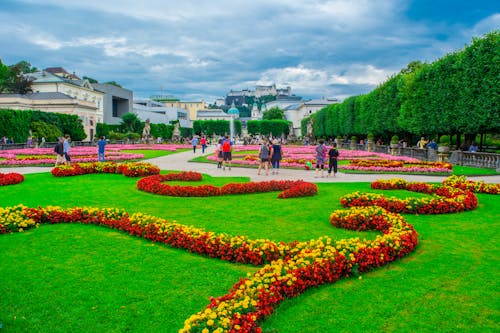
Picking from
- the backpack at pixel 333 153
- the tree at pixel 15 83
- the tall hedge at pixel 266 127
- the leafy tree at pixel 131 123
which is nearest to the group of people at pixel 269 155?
the backpack at pixel 333 153

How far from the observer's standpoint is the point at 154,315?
15.6 ft

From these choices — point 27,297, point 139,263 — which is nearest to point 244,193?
point 139,263

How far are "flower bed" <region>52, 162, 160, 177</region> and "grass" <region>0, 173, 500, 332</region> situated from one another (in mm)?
8803

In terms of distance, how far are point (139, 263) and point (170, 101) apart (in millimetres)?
165635

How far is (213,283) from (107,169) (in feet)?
47.8

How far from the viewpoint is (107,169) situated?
19047 mm

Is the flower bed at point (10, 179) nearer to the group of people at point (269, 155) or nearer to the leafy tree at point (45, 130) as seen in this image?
the group of people at point (269, 155)

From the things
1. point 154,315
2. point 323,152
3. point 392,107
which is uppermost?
point 392,107

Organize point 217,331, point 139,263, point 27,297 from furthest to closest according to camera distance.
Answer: point 139,263 < point 27,297 < point 217,331

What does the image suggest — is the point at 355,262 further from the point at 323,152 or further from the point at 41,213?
the point at 323,152

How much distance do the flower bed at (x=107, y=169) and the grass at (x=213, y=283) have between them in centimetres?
880

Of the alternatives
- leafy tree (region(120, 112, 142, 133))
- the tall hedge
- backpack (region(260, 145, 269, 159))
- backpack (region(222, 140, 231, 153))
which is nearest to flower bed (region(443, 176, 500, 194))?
backpack (region(260, 145, 269, 159))

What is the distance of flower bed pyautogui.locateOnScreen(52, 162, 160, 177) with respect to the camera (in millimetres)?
17719

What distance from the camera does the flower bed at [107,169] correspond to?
17719 millimetres
